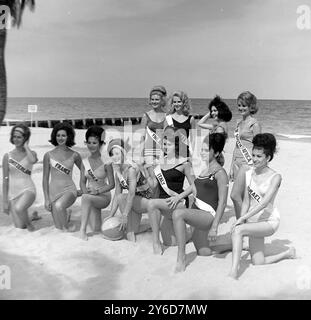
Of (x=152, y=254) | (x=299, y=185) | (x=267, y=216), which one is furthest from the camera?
(x=299, y=185)

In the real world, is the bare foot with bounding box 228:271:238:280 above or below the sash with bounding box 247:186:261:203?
below

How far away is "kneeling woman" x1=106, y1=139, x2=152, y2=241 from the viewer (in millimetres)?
5230

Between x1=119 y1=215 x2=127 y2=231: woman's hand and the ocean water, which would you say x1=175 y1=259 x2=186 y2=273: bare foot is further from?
the ocean water

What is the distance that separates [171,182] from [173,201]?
313mm

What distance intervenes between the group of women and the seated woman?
1 centimetres

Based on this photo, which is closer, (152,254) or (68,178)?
(152,254)

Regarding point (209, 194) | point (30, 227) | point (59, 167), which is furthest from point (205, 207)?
point (30, 227)

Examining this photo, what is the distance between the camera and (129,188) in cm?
525

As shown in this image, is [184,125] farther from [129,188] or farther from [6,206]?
[6,206]

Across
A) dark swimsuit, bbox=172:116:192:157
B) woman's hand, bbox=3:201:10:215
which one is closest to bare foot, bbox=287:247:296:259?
dark swimsuit, bbox=172:116:192:157

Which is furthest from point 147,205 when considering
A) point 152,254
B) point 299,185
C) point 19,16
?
point 19,16
